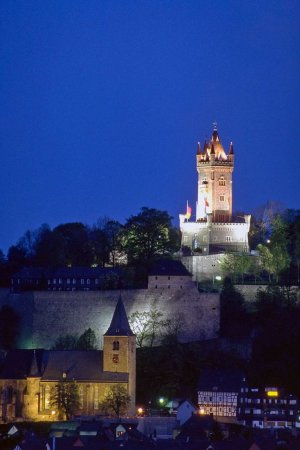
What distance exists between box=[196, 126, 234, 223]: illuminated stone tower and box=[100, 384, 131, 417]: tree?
23.1 meters

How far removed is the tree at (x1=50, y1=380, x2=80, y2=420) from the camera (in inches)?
3447

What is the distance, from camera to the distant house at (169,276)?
98.4m

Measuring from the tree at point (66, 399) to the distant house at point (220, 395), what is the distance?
22.9 feet

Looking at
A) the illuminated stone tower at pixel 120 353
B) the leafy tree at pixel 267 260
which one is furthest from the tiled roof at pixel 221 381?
the leafy tree at pixel 267 260

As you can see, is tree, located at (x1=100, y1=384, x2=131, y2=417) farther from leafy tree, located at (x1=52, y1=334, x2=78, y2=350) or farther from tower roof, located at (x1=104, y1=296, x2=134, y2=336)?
leafy tree, located at (x1=52, y1=334, x2=78, y2=350)

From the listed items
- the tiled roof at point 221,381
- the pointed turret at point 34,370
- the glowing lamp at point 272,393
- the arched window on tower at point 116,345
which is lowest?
the glowing lamp at point 272,393

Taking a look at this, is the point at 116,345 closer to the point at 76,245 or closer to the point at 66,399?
the point at 66,399

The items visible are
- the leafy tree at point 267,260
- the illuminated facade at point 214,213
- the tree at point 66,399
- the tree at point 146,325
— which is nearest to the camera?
the tree at point 66,399

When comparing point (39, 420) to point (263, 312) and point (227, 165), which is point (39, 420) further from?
point (227, 165)

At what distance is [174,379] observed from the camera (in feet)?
302

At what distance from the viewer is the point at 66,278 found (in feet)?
352

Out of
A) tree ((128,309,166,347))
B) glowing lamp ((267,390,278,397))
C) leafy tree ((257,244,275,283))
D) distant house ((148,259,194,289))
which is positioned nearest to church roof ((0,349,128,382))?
tree ((128,309,166,347))

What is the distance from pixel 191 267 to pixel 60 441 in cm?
2747

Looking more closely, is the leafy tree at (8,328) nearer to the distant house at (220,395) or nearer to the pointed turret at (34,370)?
the pointed turret at (34,370)
